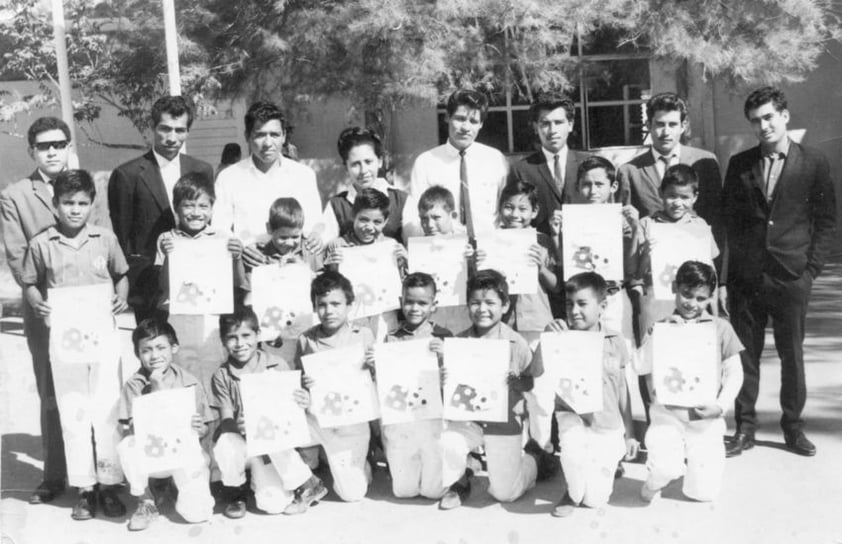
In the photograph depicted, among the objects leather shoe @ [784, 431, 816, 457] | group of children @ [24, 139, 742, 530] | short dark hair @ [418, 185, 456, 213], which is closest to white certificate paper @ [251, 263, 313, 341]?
group of children @ [24, 139, 742, 530]

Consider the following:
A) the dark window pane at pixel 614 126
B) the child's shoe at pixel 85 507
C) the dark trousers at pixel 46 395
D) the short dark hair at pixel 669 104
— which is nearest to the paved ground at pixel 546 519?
the child's shoe at pixel 85 507

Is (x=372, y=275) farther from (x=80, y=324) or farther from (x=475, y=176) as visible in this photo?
(x=80, y=324)

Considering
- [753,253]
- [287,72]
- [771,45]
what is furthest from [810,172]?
[287,72]

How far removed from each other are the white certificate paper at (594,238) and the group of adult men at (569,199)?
1.15 ft

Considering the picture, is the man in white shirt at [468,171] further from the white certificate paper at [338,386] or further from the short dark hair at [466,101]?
the white certificate paper at [338,386]

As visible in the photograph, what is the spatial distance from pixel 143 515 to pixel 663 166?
3.19 m

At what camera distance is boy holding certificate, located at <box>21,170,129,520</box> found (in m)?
4.36

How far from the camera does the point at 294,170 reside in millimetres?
4914

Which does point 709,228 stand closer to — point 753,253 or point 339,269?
point 753,253

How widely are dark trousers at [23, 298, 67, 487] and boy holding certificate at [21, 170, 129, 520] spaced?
0.66 ft

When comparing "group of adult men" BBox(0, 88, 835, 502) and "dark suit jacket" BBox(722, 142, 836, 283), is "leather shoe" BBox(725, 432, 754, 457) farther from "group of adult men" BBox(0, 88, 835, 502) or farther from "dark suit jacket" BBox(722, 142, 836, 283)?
"dark suit jacket" BBox(722, 142, 836, 283)

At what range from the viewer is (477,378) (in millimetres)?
4219

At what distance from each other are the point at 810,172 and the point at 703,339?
124cm

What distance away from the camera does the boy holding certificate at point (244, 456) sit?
4281 mm
